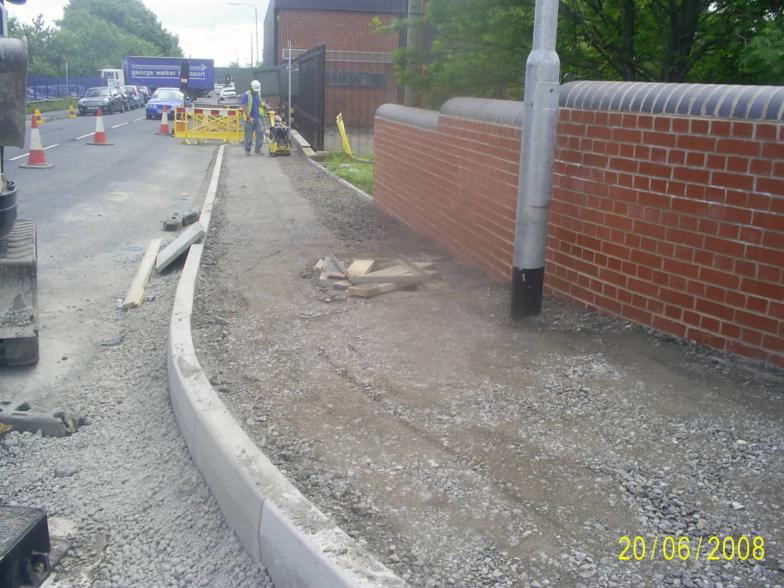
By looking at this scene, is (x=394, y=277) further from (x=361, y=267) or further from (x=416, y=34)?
(x=416, y=34)

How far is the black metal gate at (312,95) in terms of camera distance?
69.8 feet

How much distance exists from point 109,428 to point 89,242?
589 cm

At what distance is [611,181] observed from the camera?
226 inches

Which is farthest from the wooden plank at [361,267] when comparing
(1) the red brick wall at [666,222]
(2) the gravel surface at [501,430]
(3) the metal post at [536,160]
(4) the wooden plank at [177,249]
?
(4) the wooden plank at [177,249]

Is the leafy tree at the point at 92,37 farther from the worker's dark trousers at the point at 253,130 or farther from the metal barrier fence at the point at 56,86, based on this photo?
the worker's dark trousers at the point at 253,130

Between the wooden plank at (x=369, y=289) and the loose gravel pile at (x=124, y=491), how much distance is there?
1.84 metres

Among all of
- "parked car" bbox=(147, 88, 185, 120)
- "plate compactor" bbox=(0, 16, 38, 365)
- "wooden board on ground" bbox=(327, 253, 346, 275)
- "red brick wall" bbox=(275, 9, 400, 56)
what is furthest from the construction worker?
"red brick wall" bbox=(275, 9, 400, 56)

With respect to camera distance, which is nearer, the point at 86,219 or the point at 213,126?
the point at 86,219

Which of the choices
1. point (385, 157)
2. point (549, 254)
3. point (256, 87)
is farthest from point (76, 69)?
point (549, 254)

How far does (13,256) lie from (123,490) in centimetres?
304

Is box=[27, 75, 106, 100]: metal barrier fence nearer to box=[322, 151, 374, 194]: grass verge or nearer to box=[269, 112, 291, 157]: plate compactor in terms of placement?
box=[269, 112, 291, 157]: plate compactor

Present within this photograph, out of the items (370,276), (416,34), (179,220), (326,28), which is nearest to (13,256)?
(370,276)

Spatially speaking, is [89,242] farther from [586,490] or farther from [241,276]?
[586,490]

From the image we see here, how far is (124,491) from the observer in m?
4.16
